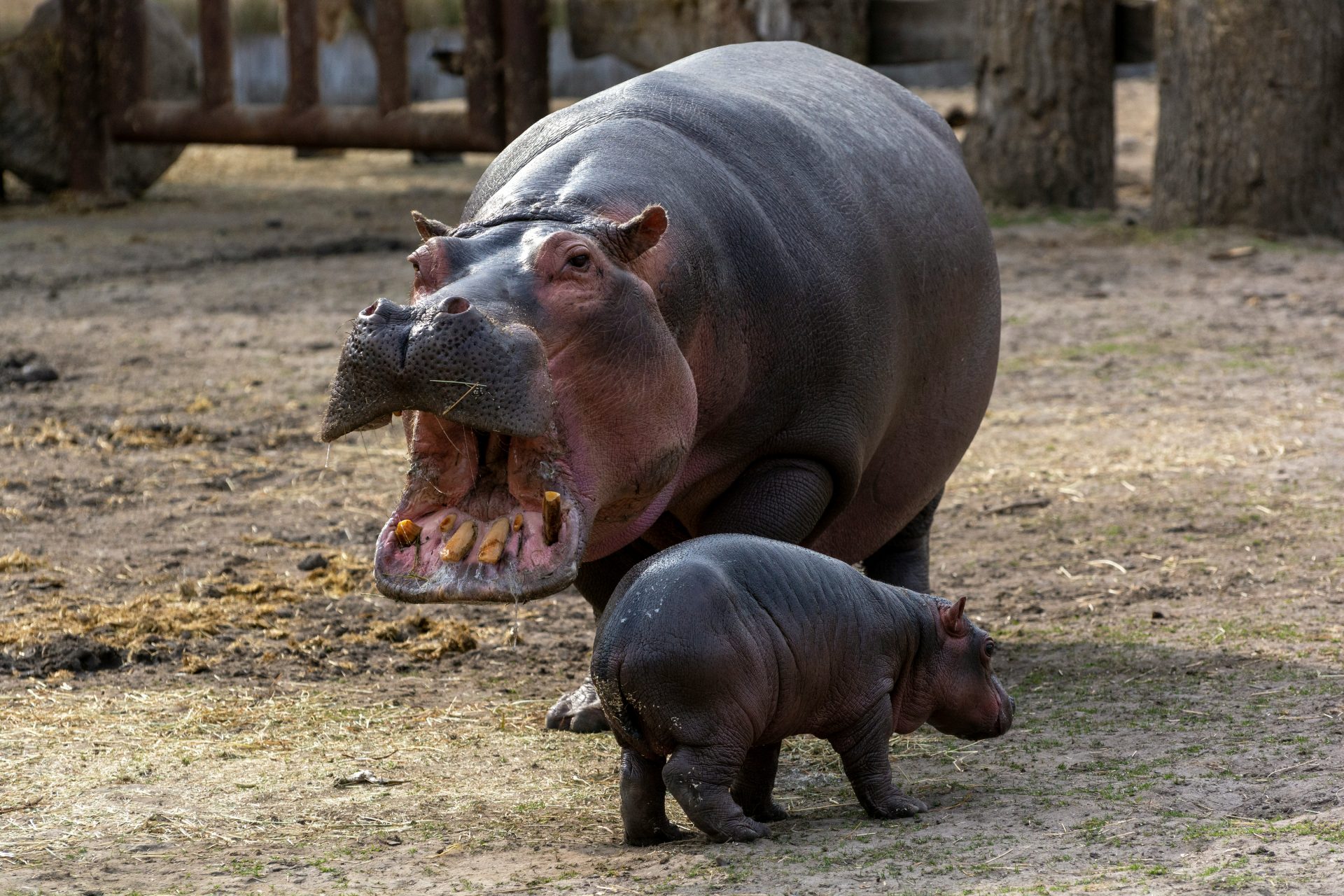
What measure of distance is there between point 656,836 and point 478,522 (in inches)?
25.9

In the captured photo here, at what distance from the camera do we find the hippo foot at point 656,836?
11.1 ft

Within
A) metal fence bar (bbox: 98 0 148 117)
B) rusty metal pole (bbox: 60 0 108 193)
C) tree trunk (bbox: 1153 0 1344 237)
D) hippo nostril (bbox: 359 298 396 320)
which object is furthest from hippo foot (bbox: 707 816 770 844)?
rusty metal pole (bbox: 60 0 108 193)

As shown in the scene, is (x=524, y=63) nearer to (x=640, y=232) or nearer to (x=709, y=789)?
(x=640, y=232)

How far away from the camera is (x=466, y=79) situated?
11.7 metres

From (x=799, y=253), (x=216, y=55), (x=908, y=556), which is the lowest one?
(x=908, y=556)

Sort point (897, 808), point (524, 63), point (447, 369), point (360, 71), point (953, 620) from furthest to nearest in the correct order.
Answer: point (360, 71) → point (524, 63) → point (953, 620) → point (897, 808) → point (447, 369)

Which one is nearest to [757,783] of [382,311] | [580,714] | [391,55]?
[580,714]

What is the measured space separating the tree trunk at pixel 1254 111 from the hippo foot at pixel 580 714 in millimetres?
6411

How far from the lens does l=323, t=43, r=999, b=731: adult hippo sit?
321 centimetres

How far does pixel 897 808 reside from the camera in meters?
3.52

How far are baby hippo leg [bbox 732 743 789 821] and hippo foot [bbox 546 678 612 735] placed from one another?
760 millimetres

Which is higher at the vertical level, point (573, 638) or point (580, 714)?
point (580, 714)

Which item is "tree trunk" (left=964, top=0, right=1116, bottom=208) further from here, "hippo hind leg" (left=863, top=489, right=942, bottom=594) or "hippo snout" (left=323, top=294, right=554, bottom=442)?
"hippo snout" (left=323, top=294, right=554, bottom=442)

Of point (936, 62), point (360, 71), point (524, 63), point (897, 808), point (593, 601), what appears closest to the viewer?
point (897, 808)
